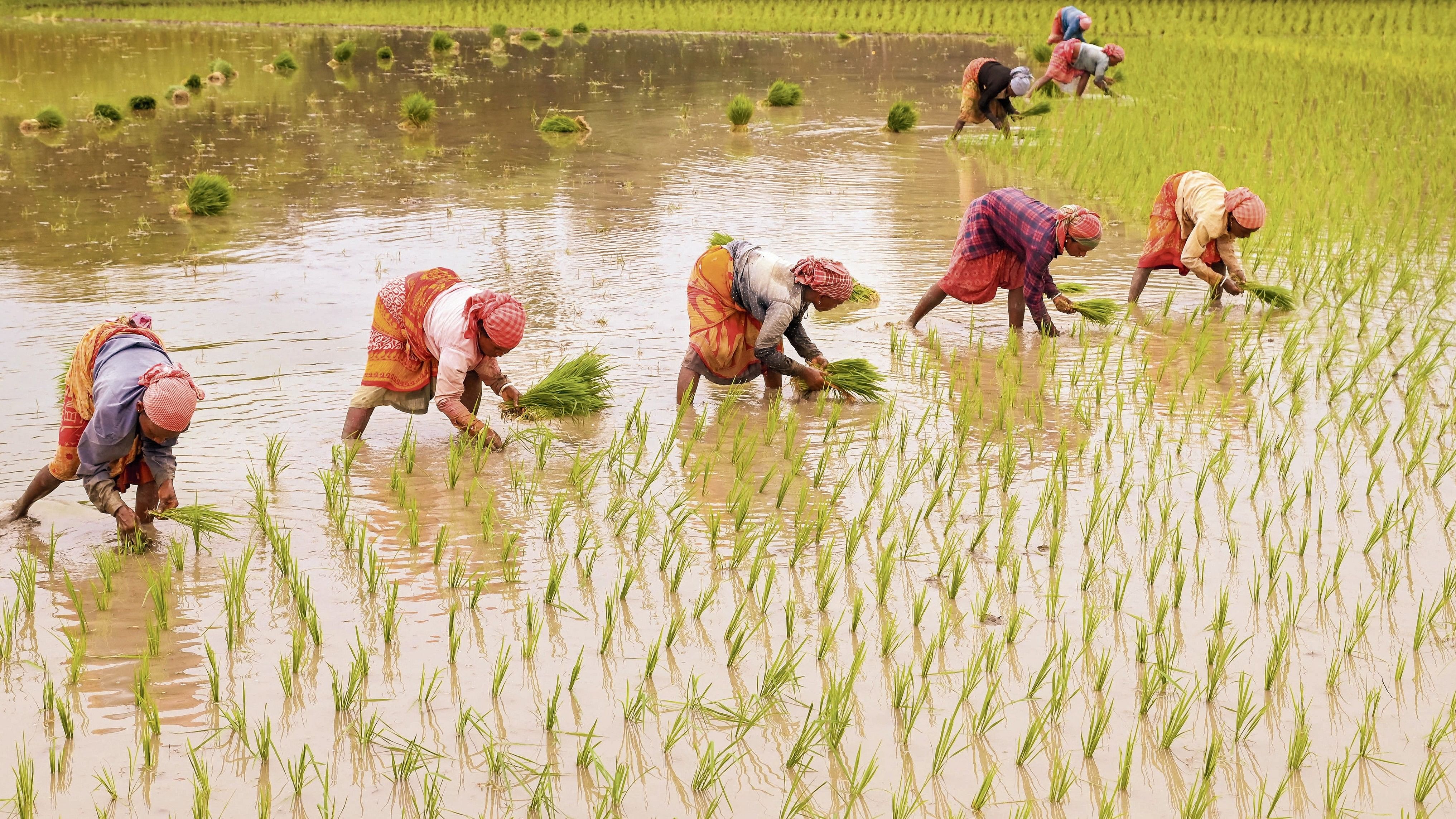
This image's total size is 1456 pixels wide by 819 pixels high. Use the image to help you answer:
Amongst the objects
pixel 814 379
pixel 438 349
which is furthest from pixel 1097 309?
pixel 438 349

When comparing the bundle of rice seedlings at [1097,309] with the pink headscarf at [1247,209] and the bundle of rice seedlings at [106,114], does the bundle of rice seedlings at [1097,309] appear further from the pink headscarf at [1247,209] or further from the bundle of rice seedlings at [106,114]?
the bundle of rice seedlings at [106,114]

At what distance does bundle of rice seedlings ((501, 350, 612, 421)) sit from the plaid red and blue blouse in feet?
6.26

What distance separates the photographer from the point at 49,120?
11.0 m

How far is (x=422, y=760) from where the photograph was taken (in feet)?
8.58

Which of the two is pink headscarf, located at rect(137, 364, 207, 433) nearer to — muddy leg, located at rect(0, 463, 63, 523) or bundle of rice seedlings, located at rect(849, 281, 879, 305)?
muddy leg, located at rect(0, 463, 63, 523)

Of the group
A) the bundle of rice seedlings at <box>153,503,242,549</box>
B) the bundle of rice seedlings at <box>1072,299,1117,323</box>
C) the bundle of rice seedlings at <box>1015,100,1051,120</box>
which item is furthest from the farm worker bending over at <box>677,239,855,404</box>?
the bundle of rice seedlings at <box>1015,100,1051,120</box>

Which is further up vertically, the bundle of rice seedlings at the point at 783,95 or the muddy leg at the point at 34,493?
the bundle of rice seedlings at the point at 783,95

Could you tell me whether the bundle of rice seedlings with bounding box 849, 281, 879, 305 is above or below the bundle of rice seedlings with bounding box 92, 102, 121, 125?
below

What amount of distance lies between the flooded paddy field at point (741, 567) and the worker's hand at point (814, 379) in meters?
0.11

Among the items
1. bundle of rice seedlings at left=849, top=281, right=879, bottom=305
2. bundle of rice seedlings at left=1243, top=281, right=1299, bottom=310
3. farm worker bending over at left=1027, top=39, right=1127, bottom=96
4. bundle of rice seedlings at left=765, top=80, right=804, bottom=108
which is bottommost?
bundle of rice seedlings at left=849, top=281, right=879, bottom=305

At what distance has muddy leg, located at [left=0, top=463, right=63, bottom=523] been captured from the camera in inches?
143

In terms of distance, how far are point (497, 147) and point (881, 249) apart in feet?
15.1

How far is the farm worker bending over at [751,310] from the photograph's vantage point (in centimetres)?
456

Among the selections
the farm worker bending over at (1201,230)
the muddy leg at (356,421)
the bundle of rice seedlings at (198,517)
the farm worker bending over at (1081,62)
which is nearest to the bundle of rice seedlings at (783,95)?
the farm worker bending over at (1081,62)
